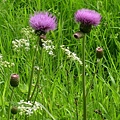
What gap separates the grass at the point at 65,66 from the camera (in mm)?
2078

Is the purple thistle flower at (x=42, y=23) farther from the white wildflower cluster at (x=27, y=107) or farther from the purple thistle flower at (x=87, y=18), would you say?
the white wildflower cluster at (x=27, y=107)

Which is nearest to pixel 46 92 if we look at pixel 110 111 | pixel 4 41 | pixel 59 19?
pixel 110 111

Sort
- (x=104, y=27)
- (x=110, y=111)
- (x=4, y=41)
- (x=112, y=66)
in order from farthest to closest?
1. (x=104, y=27)
2. (x=4, y=41)
3. (x=112, y=66)
4. (x=110, y=111)

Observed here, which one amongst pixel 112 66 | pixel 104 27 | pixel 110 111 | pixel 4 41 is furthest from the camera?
pixel 104 27

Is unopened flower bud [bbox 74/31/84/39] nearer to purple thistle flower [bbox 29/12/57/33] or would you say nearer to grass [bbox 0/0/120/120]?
purple thistle flower [bbox 29/12/57/33]

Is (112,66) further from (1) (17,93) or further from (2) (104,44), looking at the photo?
(1) (17,93)

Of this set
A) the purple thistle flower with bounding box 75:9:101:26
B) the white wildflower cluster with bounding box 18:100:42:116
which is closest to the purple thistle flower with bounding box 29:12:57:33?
the purple thistle flower with bounding box 75:9:101:26

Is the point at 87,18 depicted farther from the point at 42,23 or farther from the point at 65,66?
the point at 65,66

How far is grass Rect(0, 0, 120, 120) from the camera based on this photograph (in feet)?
6.82

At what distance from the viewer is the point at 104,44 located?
2883mm

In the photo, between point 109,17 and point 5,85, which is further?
point 109,17

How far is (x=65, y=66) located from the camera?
2.55 metres

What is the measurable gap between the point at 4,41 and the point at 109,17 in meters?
0.71

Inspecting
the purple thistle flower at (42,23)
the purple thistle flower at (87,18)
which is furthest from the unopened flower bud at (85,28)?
the purple thistle flower at (42,23)
